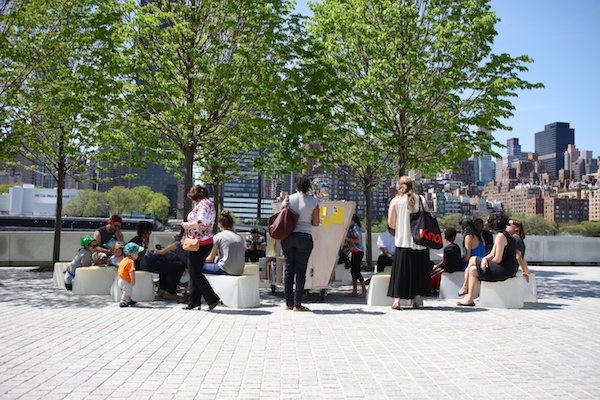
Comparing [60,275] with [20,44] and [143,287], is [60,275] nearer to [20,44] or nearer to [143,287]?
[143,287]

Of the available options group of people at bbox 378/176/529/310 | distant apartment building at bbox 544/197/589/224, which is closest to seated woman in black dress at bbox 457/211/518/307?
group of people at bbox 378/176/529/310

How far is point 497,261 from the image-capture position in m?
10.4

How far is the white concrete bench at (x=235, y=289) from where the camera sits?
1017 centimetres

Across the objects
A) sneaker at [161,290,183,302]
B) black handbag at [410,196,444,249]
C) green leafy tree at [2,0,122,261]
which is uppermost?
green leafy tree at [2,0,122,261]

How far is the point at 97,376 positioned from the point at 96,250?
7.68m

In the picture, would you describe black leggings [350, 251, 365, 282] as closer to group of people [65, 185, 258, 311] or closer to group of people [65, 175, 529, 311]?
group of people [65, 175, 529, 311]

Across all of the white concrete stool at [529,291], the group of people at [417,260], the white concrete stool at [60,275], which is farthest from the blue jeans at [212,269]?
the white concrete stool at [529,291]

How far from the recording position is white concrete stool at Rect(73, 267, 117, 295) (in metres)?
12.0

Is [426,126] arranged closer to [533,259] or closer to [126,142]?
[126,142]

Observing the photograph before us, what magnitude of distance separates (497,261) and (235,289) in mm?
4498

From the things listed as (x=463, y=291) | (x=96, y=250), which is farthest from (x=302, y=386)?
(x=96, y=250)

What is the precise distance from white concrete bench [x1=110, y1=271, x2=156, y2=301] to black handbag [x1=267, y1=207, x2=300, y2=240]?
9.76ft

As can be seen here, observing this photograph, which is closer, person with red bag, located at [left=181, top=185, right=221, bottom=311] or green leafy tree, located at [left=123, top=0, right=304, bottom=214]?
person with red bag, located at [left=181, top=185, right=221, bottom=311]

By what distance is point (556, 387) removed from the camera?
5.16 metres
